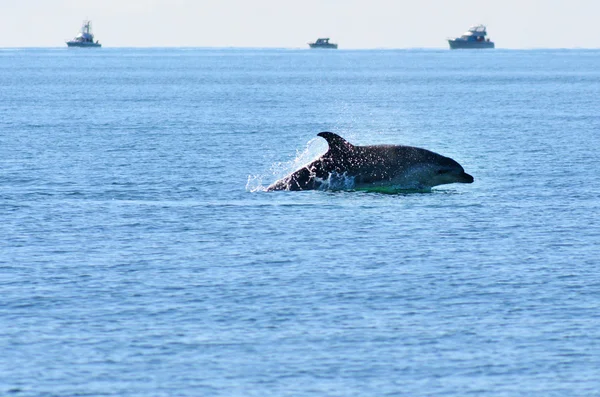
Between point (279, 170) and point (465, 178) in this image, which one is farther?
point (279, 170)

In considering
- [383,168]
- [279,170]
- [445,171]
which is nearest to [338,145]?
[383,168]

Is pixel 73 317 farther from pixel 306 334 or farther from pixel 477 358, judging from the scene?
pixel 477 358

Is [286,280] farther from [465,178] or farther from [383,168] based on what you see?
[465,178]

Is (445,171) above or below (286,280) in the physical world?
above

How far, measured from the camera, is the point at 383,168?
38.2 metres

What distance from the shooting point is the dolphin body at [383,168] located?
38062 mm

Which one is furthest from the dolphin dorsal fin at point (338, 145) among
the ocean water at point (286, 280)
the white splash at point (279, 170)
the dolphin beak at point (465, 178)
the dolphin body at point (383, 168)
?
the dolphin beak at point (465, 178)

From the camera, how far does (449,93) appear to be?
14562cm

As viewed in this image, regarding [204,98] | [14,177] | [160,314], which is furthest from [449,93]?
[160,314]

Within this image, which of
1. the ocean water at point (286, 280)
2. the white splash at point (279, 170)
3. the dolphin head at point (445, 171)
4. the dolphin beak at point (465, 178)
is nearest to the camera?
the ocean water at point (286, 280)

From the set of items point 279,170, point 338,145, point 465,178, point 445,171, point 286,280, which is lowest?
point 279,170

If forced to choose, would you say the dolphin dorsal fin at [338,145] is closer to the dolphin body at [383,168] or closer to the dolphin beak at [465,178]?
the dolphin body at [383,168]

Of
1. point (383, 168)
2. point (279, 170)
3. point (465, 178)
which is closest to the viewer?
point (383, 168)

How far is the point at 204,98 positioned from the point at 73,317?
348 feet
